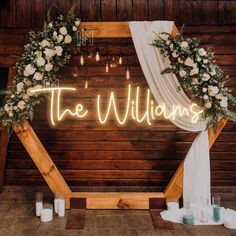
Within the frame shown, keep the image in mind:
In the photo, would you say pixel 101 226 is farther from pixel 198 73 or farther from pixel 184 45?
pixel 184 45

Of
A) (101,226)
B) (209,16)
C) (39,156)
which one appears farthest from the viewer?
(209,16)

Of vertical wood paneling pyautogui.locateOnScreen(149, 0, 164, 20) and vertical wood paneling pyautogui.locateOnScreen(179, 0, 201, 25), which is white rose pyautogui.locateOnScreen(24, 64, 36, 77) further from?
vertical wood paneling pyautogui.locateOnScreen(179, 0, 201, 25)

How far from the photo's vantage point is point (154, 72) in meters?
5.65

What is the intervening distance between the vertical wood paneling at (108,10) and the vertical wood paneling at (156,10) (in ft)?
2.34

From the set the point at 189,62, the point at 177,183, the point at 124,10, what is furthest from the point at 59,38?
the point at 177,183

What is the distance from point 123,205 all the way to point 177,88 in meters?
2.18

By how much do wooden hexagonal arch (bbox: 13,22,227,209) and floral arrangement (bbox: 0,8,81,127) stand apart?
0.20 m

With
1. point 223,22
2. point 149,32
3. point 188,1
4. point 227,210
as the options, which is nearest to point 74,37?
point 149,32

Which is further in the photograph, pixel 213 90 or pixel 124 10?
pixel 124 10

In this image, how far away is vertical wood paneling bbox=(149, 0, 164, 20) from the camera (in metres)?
6.84

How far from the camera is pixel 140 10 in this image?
22.5 feet

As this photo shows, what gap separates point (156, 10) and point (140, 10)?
1.01 feet

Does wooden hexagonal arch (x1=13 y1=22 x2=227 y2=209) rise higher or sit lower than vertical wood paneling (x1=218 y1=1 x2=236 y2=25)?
lower

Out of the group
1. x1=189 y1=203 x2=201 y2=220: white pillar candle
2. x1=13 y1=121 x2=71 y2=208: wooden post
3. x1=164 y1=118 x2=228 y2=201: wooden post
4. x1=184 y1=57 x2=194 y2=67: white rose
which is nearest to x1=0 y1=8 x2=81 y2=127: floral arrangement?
x1=13 y1=121 x2=71 y2=208: wooden post
